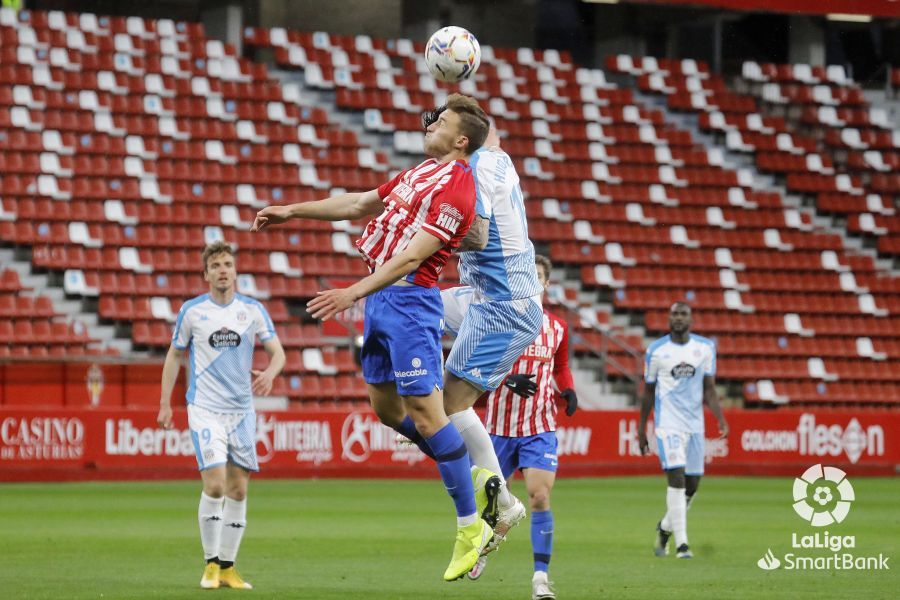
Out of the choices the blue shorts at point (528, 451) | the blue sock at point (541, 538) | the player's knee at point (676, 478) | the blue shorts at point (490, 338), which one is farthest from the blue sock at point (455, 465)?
the player's knee at point (676, 478)

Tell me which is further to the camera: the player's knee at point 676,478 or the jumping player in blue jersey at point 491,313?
the player's knee at point 676,478

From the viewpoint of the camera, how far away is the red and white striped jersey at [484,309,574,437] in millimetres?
10719

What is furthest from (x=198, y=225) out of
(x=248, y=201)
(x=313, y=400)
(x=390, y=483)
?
(x=390, y=483)

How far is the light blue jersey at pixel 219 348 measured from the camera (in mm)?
11109

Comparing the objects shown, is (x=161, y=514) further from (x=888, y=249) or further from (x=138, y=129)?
(x=888, y=249)

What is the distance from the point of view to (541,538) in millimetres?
10117

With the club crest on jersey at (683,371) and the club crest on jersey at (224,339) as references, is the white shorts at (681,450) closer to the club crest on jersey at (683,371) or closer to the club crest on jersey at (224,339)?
the club crest on jersey at (683,371)

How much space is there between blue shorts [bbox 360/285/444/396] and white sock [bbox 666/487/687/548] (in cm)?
568

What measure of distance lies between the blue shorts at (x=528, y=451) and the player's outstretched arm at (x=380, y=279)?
3.06 metres

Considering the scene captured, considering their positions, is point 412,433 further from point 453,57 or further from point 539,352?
point 539,352

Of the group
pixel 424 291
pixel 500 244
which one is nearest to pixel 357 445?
pixel 500 244

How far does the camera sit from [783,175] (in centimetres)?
3256

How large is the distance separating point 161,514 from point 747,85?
70.3ft

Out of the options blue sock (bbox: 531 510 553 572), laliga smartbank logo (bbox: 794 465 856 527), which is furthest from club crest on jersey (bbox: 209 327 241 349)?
laliga smartbank logo (bbox: 794 465 856 527)
